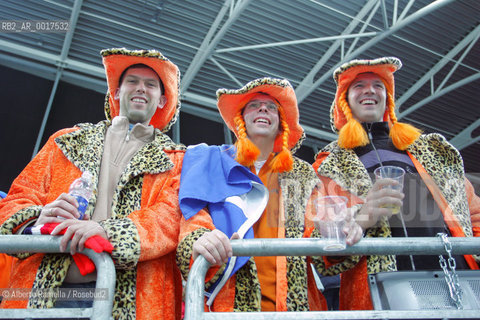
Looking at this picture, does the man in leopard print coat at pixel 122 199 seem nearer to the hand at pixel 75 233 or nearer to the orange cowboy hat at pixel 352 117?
the hand at pixel 75 233

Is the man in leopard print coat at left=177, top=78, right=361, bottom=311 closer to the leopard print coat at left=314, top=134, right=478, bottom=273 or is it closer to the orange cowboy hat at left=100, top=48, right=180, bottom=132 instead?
the leopard print coat at left=314, top=134, right=478, bottom=273

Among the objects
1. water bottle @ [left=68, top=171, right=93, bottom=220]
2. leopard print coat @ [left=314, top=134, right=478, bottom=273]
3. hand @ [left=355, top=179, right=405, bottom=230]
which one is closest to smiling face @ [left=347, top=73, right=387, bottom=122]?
leopard print coat @ [left=314, top=134, right=478, bottom=273]

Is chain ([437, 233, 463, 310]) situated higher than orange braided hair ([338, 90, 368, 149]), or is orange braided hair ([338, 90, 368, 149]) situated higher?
orange braided hair ([338, 90, 368, 149])

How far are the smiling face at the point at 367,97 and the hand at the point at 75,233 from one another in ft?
5.15

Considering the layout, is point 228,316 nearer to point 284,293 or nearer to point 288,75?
point 284,293

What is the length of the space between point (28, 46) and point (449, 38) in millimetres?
7834

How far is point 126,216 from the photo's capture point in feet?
5.62

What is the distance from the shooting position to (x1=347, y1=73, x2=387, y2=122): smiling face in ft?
7.70

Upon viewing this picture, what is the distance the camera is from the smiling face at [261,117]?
226 centimetres

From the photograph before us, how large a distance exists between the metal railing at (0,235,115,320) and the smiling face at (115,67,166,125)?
3.34ft

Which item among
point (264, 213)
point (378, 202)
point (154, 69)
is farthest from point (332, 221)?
point (154, 69)

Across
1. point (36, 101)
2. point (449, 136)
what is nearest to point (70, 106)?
point (36, 101)

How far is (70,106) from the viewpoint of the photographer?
26.0ft

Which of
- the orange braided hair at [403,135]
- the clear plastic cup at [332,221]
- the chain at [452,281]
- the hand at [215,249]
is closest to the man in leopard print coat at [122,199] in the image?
the hand at [215,249]
